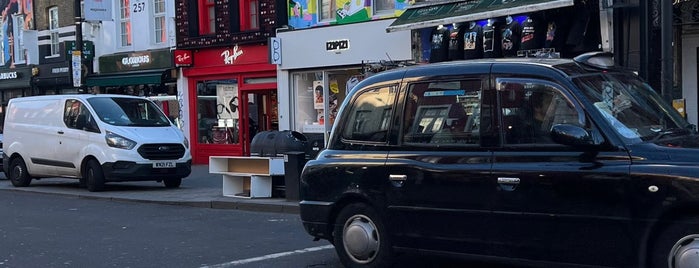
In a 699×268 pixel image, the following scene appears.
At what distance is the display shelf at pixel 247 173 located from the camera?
42.1 feet

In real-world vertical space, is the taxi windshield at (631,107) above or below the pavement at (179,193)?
above

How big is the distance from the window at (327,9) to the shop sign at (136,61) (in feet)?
18.5

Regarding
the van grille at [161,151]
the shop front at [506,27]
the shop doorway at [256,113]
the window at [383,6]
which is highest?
the window at [383,6]

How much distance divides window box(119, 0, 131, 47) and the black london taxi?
18888 millimetres

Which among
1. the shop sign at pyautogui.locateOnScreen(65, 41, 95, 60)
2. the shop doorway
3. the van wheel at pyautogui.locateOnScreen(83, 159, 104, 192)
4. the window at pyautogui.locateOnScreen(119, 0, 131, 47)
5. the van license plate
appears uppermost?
the window at pyautogui.locateOnScreen(119, 0, 131, 47)

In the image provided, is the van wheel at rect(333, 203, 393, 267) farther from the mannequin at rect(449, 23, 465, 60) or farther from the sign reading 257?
the sign reading 257

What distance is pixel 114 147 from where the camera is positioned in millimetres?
15062

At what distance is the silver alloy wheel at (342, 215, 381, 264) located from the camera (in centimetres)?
695

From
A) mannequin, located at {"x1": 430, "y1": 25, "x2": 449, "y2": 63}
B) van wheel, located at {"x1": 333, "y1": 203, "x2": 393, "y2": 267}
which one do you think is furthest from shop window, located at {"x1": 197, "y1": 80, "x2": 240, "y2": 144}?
van wheel, located at {"x1": 333, "y1": 203, "x2": 393, "y2": 267}

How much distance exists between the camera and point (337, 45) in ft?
62.2

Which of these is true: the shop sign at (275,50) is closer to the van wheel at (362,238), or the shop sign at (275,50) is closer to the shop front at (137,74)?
the shop front at (137,74)

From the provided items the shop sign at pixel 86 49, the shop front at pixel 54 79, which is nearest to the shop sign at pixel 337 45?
the shop sign at pixel 86 49

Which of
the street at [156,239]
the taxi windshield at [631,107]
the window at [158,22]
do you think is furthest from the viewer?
the window at [158,22]

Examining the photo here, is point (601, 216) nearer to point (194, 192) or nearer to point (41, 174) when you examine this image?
point (194, 192)
